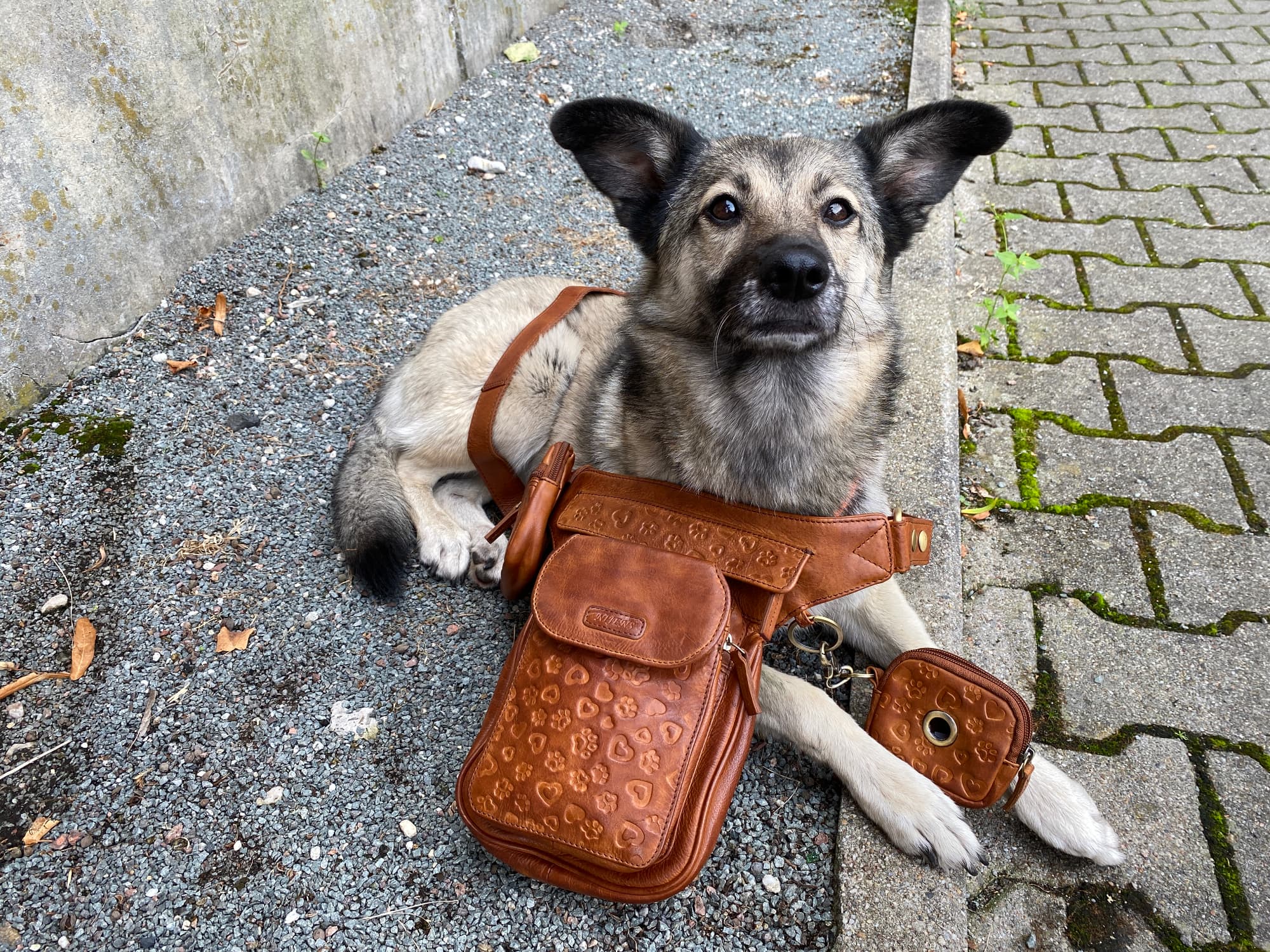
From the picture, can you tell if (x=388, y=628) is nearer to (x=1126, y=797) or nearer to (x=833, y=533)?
(x=833, y=533)

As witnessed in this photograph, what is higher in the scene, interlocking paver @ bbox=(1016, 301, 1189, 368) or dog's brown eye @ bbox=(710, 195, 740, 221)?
dog's brown eye @ bbox=(710, 195, 740, 221)

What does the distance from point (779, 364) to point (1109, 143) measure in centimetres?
480

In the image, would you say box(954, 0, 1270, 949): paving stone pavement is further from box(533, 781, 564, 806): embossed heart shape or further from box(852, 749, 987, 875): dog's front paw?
box(533, 781, 564, 806): embossed heart shape

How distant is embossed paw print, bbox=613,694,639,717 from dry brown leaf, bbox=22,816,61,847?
157cm

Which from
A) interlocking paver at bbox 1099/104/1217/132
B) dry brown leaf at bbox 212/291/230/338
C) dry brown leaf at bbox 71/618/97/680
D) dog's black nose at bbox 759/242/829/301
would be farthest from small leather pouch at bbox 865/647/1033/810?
interlocking paver at bbox 1099/104/1217/132

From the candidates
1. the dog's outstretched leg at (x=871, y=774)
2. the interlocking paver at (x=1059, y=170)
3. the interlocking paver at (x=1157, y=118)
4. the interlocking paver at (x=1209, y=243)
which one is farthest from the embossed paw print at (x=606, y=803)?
the interlocking paver at (x=1157, y=118)

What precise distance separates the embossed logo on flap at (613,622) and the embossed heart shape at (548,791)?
35 centimetres

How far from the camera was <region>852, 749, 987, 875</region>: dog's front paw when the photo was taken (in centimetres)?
190

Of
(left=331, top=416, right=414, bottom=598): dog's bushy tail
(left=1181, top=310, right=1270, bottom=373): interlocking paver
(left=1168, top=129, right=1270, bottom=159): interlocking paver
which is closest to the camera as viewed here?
(left=331, top=416, right=414, bottom=598): dog's bushy tail

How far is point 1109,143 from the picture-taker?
5430 millimetres

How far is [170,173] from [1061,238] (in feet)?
15.8

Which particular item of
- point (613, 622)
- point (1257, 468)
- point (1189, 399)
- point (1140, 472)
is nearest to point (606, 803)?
point (613, 622)

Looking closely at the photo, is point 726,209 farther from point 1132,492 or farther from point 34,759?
point 34,759

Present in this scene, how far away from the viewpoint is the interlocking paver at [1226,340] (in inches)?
144
